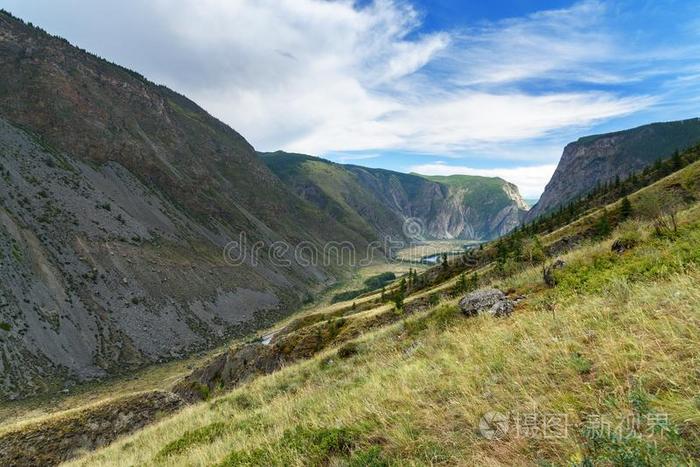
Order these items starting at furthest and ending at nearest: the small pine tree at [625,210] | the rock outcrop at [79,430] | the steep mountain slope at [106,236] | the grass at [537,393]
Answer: the steep mountain slope at [106,236] → the small pine tree at [625,210] → the rock outcrop at [79,430] → the grass at [537,393]

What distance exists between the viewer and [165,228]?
8775cm

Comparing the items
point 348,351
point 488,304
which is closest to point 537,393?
point 488,304

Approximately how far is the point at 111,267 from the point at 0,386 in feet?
89.2

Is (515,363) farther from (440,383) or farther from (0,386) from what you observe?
(0,386)

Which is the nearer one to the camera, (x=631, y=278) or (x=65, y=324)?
(x=631, y=278)

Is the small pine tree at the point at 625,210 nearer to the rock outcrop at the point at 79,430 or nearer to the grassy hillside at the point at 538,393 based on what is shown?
the grassy hillside at the point at 538,393

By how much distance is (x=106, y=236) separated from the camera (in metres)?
69.6

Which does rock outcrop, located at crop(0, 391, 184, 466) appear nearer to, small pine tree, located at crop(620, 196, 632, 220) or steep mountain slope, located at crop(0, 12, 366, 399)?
steep mountain slope, located at crop(0, 12, 366, 399)

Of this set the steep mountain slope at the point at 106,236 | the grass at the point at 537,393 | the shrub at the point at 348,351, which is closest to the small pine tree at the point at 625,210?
the grass at the point at 537,393

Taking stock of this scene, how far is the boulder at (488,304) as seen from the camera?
35.6 feet

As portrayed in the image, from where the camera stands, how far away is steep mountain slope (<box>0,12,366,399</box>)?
165ft

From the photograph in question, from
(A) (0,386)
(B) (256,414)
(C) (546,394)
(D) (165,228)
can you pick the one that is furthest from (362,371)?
(D) (165,228)

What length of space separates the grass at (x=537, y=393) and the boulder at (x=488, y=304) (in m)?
0.46

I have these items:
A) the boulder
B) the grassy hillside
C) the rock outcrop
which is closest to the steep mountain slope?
the rock outcrop
